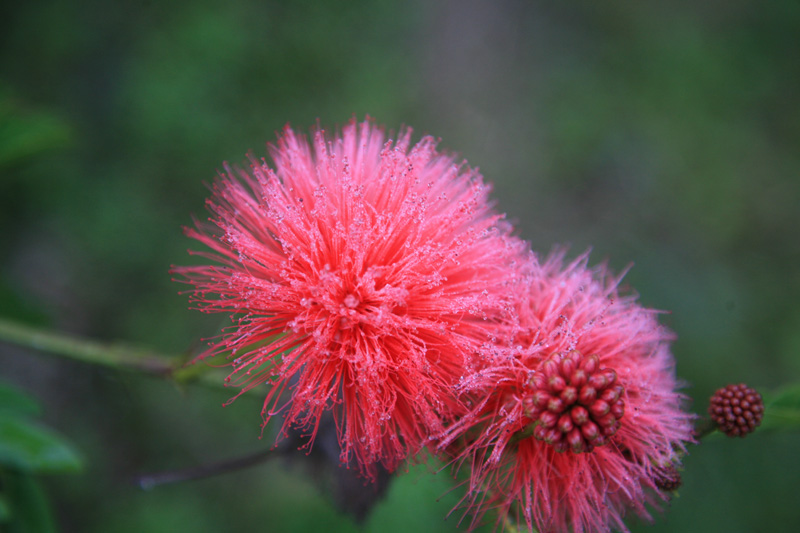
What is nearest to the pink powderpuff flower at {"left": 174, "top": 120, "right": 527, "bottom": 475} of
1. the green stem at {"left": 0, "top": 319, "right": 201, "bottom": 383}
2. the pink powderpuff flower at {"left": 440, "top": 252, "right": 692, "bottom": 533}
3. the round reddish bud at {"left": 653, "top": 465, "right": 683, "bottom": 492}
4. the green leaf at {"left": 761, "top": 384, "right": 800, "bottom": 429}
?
the pink powderpuff flower at {"left": 440, "top": 252, "right": 692, "bottom": 533}

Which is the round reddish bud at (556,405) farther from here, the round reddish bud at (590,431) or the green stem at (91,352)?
the green stem at (91,352)

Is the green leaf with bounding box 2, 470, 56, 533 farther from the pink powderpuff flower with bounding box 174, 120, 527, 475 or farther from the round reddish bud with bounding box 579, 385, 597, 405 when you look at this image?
the round reddish bud with bounding box 579, 385, 597, 405

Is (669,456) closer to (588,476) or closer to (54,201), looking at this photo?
(588,476)

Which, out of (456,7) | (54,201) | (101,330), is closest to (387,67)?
(456,7)

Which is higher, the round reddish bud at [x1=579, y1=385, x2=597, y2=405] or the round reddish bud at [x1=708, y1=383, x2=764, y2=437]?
the round reddish bud at [x1=708, y1=383, x2=764, y2=437]

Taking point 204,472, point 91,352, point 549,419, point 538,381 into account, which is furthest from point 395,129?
point 549,419

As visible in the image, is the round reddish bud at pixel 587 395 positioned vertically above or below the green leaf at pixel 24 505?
above

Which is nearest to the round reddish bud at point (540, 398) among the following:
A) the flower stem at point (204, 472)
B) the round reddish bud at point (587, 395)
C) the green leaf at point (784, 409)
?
the round reddish bud at point (587, 395)
